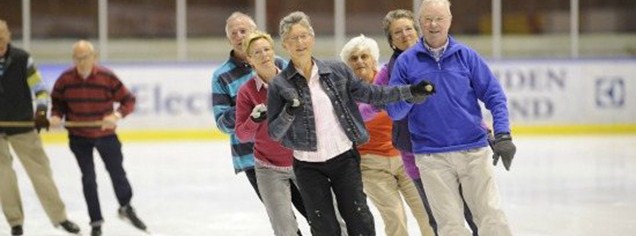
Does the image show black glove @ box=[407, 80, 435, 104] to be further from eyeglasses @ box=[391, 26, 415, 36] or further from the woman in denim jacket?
eyeglasses @ box=[391, 26, 415, 36]

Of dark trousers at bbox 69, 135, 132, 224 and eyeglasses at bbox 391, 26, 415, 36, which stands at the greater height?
eyeglasses at bbox 391, 26, 415, 36

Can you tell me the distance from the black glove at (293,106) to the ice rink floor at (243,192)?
2.76m

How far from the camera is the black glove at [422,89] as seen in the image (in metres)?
4.66

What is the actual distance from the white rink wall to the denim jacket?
999 cm

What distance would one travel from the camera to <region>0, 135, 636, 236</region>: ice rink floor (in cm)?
772

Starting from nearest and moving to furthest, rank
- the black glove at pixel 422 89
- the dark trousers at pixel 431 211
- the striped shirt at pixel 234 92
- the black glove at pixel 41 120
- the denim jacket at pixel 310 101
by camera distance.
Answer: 1. the black glove at pixel 422 89
2. the denim jacket at pixel 310 101
3. the dark trousers at pixel 431 211
4. the striped shirt at pixel 234 92
5. the black glove at pixel 41 120

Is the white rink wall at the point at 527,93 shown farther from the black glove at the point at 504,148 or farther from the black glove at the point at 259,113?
the black glove at the point at 504,148

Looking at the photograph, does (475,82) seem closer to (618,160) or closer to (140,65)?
(618,160)

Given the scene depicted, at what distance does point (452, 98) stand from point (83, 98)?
11.5 ft

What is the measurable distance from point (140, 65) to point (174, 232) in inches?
298

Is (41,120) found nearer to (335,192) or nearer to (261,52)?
(261,52)

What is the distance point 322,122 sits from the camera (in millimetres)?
4840

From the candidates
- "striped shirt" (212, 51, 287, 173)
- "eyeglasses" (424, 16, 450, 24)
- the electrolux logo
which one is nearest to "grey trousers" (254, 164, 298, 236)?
"striped shirt" (212, 51, 287, 173)

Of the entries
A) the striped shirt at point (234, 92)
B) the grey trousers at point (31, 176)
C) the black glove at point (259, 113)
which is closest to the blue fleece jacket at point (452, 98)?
the black glove at point (259, 113)
